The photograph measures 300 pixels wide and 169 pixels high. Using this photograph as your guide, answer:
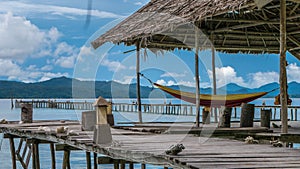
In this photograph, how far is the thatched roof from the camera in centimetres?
826

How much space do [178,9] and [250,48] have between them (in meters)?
3.21

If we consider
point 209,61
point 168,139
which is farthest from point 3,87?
point 168,139

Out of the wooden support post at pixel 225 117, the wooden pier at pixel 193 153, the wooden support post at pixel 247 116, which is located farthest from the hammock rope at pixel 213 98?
the wooden pier at pixel 193 153

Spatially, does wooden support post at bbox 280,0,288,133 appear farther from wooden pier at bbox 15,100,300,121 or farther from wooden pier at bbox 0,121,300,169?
wooden pier at bbox 15,100,300,121

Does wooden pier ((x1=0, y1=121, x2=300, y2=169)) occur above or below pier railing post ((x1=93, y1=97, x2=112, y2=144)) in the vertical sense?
below

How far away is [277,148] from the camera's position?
17.4 ft

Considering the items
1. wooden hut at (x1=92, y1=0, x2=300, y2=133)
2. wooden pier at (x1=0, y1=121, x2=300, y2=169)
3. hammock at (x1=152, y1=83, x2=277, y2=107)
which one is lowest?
wooden pier at (x1=0, y1=121, x2=300, y2=169)

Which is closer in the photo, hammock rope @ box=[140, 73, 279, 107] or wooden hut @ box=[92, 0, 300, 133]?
wooden hut @ box=[92, 0, 300, 133]

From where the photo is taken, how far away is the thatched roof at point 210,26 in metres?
8.26

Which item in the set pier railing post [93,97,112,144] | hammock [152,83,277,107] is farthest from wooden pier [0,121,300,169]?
hammock [152,83,277,107]

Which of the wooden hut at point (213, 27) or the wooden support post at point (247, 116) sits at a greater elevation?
the wooden hut at point (213, 27)

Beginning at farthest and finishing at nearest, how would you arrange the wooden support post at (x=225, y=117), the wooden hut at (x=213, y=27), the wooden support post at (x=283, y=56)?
the wooden support post at (x=225, y=117) → the wooden hut at (x=213, y=27) → the wooden support post at (x=283, y=56)

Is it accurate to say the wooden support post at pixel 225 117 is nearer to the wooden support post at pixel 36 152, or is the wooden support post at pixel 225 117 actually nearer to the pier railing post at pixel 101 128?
the wooden support post at pixel 36 152

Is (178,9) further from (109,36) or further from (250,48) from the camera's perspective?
(250,48)
